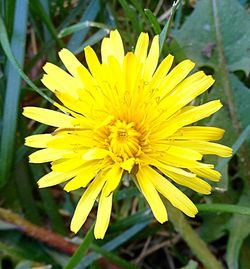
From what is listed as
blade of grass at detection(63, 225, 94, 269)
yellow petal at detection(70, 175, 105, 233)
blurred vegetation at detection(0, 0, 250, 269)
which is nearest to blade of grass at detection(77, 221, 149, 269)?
blurred vegetation at detection(0, 0, 250, 269)

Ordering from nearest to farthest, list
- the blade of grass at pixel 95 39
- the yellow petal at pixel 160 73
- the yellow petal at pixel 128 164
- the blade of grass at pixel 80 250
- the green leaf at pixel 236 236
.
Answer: the yellow petal at pixel 128 164, the yellow petal at pixel 160 73, the blade of grass at pixel 80 250, the green leaf at pixel 236 236, the blade of grass at pixel 95 39

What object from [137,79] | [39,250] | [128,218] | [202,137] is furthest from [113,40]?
[39,250]

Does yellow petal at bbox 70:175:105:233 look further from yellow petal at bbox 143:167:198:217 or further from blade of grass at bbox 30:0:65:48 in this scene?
blade of grass at bbox 30:0:65:48

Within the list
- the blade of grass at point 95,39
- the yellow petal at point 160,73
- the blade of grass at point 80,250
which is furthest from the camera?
the blade of grass at point 95,39

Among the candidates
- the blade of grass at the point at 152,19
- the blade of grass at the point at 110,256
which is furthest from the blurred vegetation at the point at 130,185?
the blade of grass at the point at 152,19

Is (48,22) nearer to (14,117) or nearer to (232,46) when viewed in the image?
(14,117)

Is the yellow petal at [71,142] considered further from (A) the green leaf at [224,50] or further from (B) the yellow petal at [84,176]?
(A) the green leaf at [224,50]
